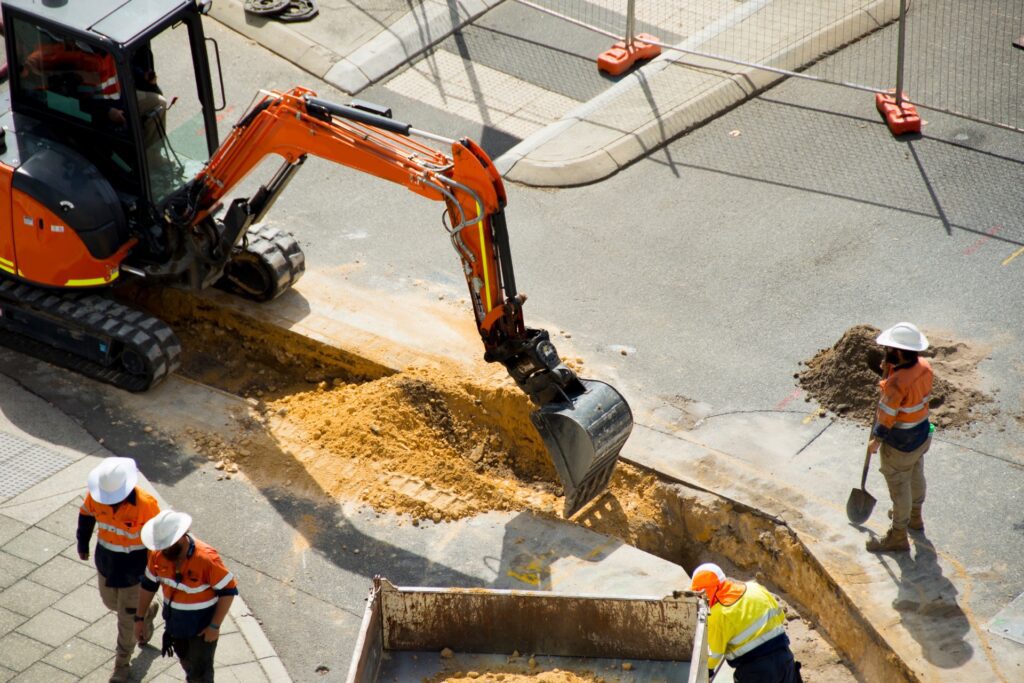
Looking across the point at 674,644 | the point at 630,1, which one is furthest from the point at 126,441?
the point at 630,1

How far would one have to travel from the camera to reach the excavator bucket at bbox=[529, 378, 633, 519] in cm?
1009

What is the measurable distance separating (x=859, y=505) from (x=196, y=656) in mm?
5146

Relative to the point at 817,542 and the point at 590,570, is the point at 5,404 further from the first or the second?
the point at 817,542

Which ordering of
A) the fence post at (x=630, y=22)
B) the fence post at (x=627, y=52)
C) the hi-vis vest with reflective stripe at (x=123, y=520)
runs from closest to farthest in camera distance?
the hi-vis vest with reflective stripe at (x=123, y=520) → the fence post at (x=630, y=22) → the fence post at (x=627, y=52)

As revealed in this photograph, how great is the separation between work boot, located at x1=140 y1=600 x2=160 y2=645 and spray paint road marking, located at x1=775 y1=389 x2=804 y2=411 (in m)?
5.41

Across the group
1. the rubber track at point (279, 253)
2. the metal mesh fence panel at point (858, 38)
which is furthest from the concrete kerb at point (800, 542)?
the metal mesh fence panel at point (858, 38)

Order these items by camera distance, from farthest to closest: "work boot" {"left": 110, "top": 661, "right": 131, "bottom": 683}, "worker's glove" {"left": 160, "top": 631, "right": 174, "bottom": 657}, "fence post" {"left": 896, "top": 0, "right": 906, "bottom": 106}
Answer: "fence post" {"left": 896, "top": 0, "right": 906, "bottom": 106} → "work boot" {"left": 110, "top": 661, "right": 131, "bottom": 683} → "worker's glove" {"left": 160, "top": 631, "right": 174, "bottom": 657}

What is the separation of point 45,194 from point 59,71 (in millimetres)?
1057

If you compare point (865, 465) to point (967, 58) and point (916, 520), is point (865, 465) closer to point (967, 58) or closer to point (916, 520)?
point (916, 520)

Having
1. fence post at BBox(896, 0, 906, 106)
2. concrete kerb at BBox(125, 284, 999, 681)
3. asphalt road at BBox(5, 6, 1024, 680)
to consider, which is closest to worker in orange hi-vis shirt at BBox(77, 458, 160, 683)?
asphalt road at BBox(5, 6, 1024, 680)

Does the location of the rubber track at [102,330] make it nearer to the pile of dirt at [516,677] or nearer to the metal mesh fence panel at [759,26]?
the pile of dirt at [516,677]

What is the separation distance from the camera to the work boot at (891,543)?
32.8 feet

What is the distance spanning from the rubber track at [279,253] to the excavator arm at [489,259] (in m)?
1.93

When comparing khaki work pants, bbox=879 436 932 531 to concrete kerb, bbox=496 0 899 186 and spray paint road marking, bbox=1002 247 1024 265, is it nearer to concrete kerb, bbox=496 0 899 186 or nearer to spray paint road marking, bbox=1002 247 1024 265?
spray paint road marking, bbox=1002 247 1024 265
